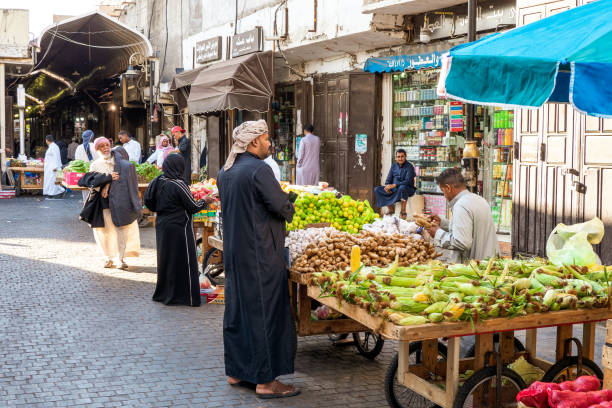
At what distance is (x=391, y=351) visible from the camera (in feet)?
22.3

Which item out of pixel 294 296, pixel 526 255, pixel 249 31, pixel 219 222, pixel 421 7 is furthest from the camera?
pixel 249 31

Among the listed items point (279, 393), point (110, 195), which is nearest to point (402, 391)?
point (279, 393)

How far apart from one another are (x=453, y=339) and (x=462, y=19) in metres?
9.54

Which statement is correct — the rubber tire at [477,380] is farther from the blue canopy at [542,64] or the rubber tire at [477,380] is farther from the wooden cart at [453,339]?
the blue canopy at [542,64]

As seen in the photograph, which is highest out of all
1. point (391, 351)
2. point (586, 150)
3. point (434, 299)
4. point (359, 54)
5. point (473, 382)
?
point (359, 54)

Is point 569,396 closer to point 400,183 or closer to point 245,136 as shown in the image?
point 245,136

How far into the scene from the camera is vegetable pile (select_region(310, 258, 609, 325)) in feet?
14.5

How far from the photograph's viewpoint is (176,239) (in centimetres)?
852

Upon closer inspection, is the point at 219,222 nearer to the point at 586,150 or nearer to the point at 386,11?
the point at 586,150

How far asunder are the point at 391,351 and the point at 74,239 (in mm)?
8867

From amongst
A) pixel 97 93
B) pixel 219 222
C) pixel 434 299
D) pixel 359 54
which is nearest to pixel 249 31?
pixel 359 54

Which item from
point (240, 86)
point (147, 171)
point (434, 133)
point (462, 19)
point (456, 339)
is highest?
point (462, 19)

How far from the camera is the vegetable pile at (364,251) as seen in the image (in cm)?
594

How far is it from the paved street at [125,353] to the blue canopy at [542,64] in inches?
92.3
